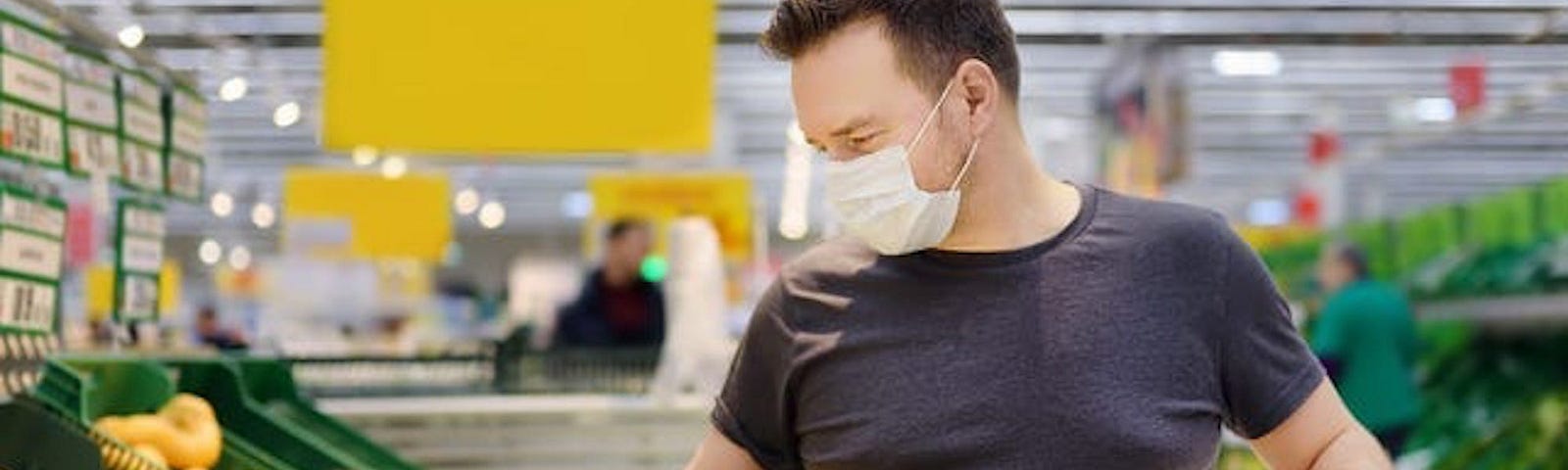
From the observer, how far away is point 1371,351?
9812 millimetres

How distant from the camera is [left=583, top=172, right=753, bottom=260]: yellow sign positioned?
48.4 feet

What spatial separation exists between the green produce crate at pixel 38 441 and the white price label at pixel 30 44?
1.22 metres

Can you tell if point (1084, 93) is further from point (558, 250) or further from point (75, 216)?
point (558, 250)

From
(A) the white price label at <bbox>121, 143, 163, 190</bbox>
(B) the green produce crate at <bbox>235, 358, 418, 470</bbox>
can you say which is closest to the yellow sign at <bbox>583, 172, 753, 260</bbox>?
(A) the white price label at <bbox>121, 143, 163, 190</bbox>

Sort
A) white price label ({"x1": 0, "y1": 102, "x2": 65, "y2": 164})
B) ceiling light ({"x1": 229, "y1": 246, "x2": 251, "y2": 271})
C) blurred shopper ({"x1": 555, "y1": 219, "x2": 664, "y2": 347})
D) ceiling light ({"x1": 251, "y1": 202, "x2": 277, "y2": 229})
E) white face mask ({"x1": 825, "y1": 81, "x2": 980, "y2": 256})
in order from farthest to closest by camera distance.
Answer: ceiling light ({"x1": 229, "y1": 246, "x2": 251, "y2": 271}), ceiling light ({"x1": 251, "y1": 202, "x2": 277, "y2": 229}), blurred shopper ({"x1": 555, "y1": 219, "x2": 664, "y2": 347}), white price label ({"x1": 0, "y1": 102, "x2": 65, "y2": 164}), white face mask ({"x1": 825, "y1": 81, "x2": 980, "y2": 256})

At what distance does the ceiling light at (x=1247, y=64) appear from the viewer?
17984 mm

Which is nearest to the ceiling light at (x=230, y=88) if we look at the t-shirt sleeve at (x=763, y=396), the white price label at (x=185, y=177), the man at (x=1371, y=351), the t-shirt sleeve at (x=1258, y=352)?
the white price label at (x=185, y=177)

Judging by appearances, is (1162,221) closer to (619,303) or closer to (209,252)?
(619,303)

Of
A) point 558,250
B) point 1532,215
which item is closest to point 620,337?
point 1532,215

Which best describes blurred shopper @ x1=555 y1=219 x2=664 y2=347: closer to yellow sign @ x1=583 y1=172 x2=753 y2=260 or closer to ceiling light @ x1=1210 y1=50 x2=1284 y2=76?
yellow sign @ x1=583 y1=172 x2=753 y2=260

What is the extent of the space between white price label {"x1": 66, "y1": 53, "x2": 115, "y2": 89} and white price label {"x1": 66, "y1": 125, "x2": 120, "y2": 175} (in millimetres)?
115

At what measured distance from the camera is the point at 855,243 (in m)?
2.24

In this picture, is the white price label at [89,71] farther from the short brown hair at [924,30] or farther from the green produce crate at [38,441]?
the short brown hair at [924,30]

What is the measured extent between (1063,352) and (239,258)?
40.8 meters
